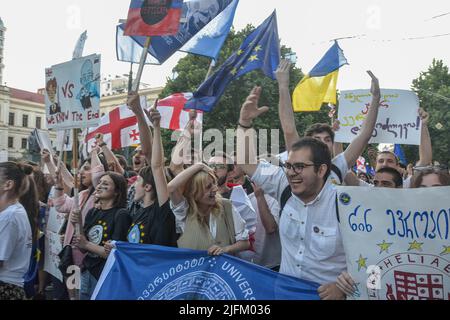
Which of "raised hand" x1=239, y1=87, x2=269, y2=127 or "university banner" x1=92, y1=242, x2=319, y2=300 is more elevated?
"raised hand" x1=239, y1=87, x2=269, y2=127

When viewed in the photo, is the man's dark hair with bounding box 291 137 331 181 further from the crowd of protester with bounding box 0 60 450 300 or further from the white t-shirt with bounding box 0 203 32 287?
the white t-shirt with bounding box 0 203 32 287

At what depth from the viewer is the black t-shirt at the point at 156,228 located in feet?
13.1

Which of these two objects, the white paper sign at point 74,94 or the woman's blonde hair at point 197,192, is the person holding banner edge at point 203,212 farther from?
the white paper sign at point 74,94

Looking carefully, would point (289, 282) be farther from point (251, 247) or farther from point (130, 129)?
point (130, 129)

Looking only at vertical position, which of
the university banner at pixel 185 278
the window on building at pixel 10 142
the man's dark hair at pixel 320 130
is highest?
the window on building at pixel 10 142

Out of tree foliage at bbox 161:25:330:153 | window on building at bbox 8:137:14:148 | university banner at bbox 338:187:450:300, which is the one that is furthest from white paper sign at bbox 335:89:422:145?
window on building at bbox 8:137:14:148

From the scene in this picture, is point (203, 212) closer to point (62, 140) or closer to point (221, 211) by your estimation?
point (221, 211)

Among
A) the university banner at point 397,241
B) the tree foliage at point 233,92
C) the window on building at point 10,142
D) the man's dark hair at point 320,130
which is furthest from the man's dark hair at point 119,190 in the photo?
the window on building at point 10,142

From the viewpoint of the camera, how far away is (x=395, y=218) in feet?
9.89

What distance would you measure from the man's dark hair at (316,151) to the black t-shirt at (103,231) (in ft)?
5.69

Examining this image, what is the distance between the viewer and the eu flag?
584 cm

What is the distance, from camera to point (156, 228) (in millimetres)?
4023

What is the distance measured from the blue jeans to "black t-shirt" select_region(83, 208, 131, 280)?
0.17 feet
